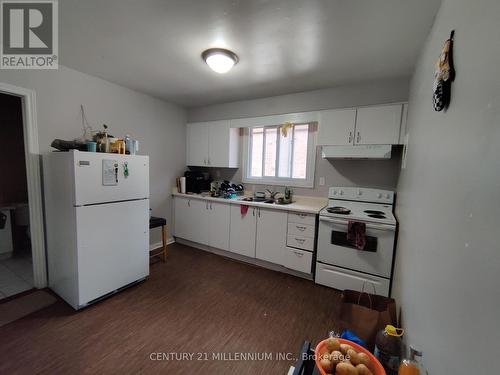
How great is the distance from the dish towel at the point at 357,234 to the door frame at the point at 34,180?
10.7ft

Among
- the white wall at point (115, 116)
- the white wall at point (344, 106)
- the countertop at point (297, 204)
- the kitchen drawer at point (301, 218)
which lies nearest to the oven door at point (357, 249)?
the kitchen drawer at point (301, 218)

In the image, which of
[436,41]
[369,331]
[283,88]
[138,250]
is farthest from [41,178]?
[436,41]

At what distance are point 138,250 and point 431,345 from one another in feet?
8.45

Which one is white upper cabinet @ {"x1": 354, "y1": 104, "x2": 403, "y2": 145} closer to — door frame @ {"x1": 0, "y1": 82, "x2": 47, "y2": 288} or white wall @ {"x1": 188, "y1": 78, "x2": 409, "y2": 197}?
white wall @ {"x1": 188, "y1": 78, "x2": 409, "y2": 197}

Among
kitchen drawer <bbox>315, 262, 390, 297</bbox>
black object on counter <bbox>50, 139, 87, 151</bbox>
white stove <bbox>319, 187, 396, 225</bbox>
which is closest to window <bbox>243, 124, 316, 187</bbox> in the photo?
white stove <bbox>319, 187, 396, 225</bbox>

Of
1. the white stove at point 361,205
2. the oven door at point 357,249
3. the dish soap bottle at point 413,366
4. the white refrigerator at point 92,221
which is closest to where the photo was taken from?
the dish soap bottle at point 413,366

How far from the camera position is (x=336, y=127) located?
2.63 meters

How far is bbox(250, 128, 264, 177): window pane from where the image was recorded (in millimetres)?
3480

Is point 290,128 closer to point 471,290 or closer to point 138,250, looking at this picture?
point 138,250

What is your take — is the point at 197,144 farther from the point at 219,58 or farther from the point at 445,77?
the point at 445,77

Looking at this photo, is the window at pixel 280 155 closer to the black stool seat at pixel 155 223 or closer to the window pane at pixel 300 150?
the window pane at pixel 300 150

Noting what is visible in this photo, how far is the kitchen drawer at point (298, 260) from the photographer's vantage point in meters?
2.59

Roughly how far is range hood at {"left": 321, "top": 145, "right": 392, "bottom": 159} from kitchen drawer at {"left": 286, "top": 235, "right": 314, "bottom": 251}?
1.06 metres

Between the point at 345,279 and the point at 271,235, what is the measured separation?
0.98 metres
